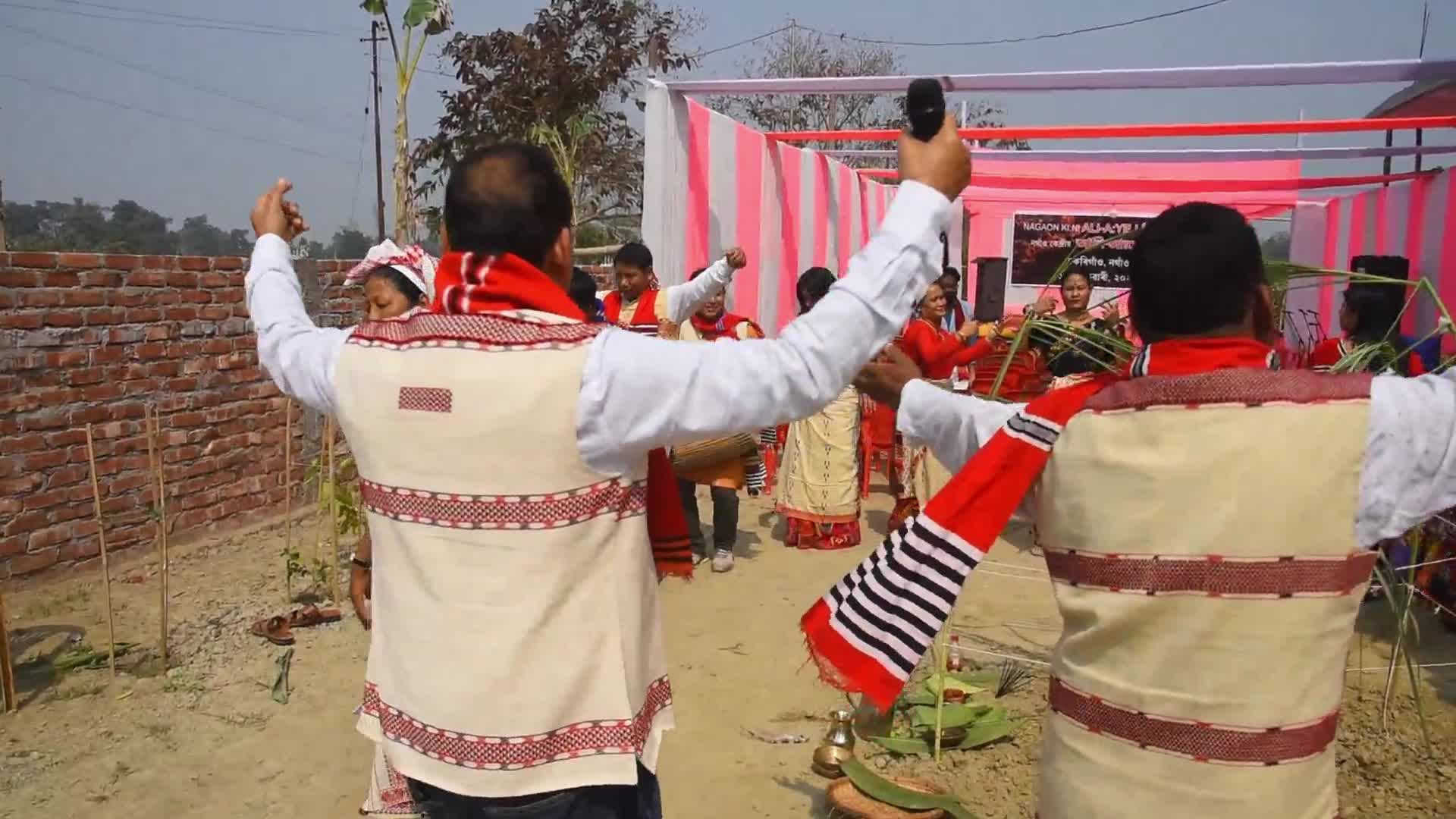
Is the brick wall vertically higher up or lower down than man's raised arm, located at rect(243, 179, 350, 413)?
lower down

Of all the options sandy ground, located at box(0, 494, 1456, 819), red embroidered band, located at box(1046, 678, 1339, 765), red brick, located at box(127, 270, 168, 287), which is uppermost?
red brick, located at box(127, 270, 168, 287)

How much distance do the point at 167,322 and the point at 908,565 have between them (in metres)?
5.66

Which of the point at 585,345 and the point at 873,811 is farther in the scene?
the point at 873,811

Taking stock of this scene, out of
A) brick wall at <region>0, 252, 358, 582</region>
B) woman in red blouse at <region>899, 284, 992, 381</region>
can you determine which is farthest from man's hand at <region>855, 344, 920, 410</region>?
brick wall at <region>0, 252, 358, 582</region>

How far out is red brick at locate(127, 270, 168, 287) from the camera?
575 centimetres

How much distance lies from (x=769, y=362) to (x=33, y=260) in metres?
5.34

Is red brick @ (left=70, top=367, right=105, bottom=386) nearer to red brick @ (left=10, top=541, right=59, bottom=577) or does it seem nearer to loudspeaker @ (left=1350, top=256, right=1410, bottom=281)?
red brick @ (left=10, top=541, right=59, bottom=577)

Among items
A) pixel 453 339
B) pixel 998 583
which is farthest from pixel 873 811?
pixel 998 583

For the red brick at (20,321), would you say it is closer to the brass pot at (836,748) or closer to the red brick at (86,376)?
the red brick at (86,376)

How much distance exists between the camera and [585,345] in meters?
1.42

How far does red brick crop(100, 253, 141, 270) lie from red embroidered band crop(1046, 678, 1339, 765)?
18.9 ft

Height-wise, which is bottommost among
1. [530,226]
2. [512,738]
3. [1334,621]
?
[512,738]

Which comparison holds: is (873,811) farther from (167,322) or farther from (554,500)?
(167,322)

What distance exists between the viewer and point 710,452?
119 inches
